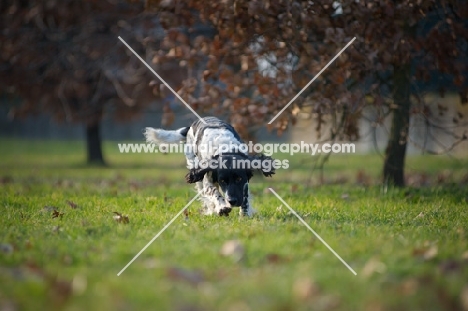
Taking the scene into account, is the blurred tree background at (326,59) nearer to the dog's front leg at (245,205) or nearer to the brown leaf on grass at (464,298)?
the dog's front leg at (245,205)

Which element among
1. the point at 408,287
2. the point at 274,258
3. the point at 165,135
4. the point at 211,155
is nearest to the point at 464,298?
the point at 408,287

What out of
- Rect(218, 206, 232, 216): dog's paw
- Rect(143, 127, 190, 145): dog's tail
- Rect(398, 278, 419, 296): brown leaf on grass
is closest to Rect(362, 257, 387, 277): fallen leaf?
Rect(398, 278, 419, 296): brown leaf on grass

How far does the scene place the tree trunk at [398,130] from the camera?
9.12 m

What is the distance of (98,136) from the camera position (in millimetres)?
18219

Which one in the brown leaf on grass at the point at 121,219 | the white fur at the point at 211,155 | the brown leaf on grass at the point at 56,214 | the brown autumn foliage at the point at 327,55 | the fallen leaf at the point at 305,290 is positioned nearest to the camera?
the fallen leaf at the point at 305,290

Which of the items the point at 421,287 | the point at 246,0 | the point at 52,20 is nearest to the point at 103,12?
the point at 52,20

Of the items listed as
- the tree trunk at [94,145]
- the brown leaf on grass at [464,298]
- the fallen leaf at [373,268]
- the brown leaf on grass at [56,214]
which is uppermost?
the brown leaf on grass at [464,298]

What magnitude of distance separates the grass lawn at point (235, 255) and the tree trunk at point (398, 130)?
150 cm

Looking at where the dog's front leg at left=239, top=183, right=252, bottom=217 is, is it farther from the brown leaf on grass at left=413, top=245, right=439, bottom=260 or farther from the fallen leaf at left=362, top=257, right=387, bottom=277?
the fallen leaf at left=362, top=257, right=387, bottom=277

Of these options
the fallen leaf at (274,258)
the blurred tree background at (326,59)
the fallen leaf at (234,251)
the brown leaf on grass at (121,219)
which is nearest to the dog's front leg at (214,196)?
the brown leaf on grass at (121,219)

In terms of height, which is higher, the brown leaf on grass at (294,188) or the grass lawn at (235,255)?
the grass lawn at (235,255)

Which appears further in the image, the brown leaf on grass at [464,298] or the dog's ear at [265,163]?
the dog's ear at [265,163]

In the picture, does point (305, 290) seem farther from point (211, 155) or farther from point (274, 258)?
point (211, 155)

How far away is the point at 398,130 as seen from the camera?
30.9 ft
